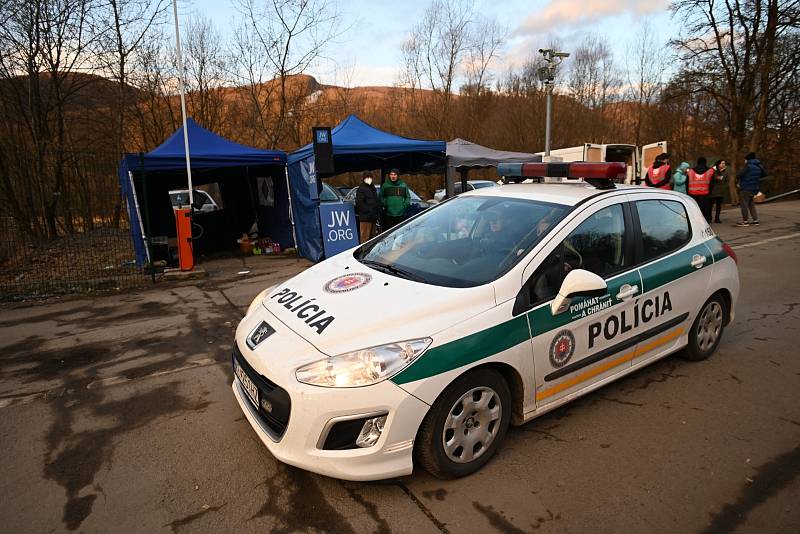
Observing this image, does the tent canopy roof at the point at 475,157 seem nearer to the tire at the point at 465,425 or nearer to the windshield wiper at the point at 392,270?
the windshield wiper at the point at 392,270

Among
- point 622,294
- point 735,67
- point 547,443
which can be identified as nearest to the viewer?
point 547,443

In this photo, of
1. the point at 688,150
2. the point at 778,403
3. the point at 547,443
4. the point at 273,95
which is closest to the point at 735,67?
the point at 688,150

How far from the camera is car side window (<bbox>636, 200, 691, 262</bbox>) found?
11.9 ft

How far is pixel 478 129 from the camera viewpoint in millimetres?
30672

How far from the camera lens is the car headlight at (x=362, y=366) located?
7.78 feet

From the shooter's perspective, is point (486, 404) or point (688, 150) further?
point (688, 150)

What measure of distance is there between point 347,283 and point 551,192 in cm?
170

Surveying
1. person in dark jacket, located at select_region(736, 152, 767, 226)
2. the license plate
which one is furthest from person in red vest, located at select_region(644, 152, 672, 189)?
the license plate

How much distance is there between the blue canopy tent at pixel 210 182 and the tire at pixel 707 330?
806 centimetres

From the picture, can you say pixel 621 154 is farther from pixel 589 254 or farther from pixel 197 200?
pixel 589 254

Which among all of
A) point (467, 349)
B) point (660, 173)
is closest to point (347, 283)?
point (467, 349)

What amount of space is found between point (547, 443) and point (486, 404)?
2.20 feet

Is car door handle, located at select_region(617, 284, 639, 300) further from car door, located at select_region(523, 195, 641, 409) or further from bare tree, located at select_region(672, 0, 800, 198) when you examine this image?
bare tree, located at select_region(672, 0, 800, 198)

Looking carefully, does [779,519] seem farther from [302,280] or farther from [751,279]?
[751,279]
